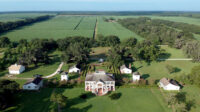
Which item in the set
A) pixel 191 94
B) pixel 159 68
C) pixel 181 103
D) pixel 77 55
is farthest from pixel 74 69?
pixel 191 94

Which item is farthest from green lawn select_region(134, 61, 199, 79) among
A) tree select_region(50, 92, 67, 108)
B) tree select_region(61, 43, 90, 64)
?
tree select_region(50, 92, 67, 108)

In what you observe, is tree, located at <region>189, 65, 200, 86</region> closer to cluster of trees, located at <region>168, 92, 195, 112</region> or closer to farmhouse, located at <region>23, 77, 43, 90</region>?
cluster of trees, located at <region>168, 92, 195, 112</region>

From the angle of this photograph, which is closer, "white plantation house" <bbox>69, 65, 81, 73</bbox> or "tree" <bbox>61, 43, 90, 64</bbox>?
"white plantation house" <bbox>69, 65, 81, 73</bbox>

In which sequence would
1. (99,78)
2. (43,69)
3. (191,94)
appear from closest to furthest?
(191,94) → (99,78) → (43,69)

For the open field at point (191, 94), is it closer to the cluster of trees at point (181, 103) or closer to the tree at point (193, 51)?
the cluster of trees at point (181, 103)

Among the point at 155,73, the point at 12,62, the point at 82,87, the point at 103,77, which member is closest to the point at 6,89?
the point at 82,87

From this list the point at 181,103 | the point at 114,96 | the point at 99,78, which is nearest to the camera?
the point at 181,103

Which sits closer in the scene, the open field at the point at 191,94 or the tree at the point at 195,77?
the open field at the point at 191,94

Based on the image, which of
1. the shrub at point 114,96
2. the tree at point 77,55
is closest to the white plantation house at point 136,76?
the shrub at point 114,96

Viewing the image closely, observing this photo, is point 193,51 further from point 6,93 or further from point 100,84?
point 6,93
